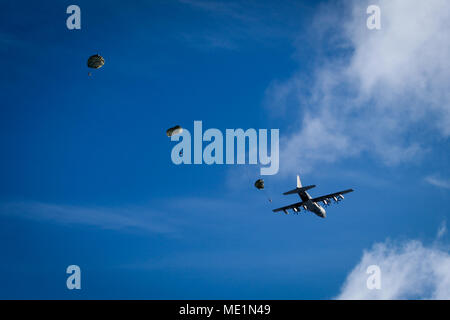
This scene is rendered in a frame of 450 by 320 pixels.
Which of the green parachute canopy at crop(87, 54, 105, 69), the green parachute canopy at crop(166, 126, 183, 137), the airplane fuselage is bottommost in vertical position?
the airplane fuselage

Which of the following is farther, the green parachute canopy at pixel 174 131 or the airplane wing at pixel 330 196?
the airplane wing at pixel 330 196

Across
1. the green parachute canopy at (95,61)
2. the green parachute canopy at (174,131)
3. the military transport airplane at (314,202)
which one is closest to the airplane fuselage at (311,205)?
the military transport airplane at (314,202)

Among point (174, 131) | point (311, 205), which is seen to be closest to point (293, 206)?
point (311, 205)

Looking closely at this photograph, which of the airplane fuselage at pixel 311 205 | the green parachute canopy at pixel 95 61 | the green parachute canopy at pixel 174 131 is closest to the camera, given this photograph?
the green parachute canopy at pixel 95 61

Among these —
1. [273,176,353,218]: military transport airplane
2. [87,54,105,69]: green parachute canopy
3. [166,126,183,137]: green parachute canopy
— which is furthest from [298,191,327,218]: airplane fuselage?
[87,54,105,69]: green parachute canopy

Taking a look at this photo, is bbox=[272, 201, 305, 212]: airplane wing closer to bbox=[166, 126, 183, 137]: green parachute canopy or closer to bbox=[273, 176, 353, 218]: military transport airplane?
bbox=[273, 176, 353, 218]: military transport airplane

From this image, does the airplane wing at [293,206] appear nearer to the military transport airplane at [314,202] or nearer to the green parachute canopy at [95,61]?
the military transport airplane at [314,202]

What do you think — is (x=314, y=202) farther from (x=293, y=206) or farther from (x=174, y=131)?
(x=174, y=131)

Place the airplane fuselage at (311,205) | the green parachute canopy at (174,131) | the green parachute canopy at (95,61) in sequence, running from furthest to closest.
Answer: the airplane fuselage at (311,205) → the green parachute canopy at (174,131) → the green parachute canopy at (95,61)

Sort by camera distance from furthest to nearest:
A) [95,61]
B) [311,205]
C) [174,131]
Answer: [311,205], [174,131], [95,61]

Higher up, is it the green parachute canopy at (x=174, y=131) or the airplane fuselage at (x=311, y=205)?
the green parachute canopy at (x=174, y=131)

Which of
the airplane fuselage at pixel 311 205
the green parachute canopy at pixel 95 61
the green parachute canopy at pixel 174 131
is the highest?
the green parachute canopy at pixel 95 61

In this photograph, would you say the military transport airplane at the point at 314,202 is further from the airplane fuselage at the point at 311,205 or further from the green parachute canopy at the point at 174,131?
the green parachute canopy at the point at 174,131
